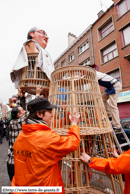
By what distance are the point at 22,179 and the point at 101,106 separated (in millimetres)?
1273

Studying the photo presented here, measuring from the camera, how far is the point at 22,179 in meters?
1.01

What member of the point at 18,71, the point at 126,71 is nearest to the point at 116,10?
the point at 126,71

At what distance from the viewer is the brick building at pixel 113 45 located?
30.7 ft

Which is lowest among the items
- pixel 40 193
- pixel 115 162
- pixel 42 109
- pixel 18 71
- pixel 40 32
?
pixel 40 193

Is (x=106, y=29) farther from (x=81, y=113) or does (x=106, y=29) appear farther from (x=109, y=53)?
(x=81, y=113)

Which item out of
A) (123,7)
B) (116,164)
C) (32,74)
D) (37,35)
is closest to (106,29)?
(123,7)

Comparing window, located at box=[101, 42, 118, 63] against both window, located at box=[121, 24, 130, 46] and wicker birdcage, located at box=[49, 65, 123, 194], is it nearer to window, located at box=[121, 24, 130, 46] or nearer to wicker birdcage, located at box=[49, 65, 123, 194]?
window, located at box=[121, 24, 130, 46]

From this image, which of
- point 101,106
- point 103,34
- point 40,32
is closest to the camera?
point 101,106

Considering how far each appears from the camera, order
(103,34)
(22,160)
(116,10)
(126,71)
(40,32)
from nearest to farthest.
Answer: (22,160)
(40,32)
(126,71)
(116,10)
(103,34)

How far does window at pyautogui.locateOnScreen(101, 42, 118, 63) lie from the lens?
10581 mm

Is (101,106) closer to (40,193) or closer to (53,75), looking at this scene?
(53,75)

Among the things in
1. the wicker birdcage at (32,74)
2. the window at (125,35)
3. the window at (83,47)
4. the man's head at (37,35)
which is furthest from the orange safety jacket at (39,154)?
the window at (83,47)

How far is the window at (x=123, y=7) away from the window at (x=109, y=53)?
2.54m

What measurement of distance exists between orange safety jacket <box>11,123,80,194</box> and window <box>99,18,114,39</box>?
12878 millimetres
